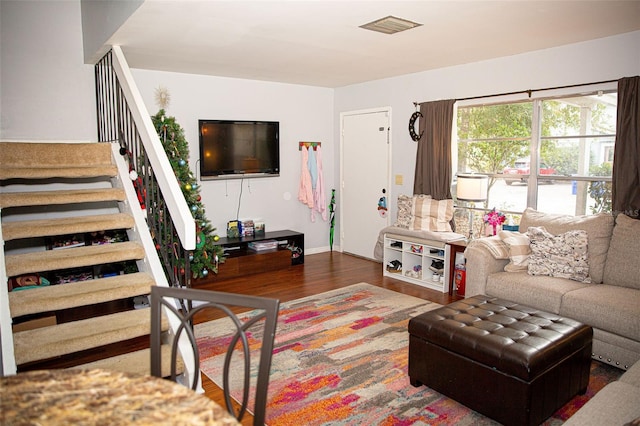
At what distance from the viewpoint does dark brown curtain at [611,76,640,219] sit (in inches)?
146

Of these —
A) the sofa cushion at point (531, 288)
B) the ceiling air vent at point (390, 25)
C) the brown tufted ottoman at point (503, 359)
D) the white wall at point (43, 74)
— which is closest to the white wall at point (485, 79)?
the ceiling air vent at point (390, 25)

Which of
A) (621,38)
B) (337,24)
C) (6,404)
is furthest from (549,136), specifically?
(6,404)

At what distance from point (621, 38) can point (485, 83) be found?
1288 mm

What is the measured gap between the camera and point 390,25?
3406mm

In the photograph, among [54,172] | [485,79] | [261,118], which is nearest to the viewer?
[54,172]

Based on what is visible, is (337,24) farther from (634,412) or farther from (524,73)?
(634,412)

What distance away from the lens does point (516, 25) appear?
11.4ft

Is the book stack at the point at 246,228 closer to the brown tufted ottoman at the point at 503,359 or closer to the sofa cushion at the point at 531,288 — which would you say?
the sofa cushion at the point at 531,288

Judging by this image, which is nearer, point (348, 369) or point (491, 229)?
point (348, 369)

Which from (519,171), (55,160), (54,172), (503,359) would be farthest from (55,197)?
(519,171)

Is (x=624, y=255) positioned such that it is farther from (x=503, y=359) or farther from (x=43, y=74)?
(x=43, y=74)

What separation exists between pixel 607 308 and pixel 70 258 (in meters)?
3.55

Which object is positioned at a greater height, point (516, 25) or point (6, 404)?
point (516, 25)

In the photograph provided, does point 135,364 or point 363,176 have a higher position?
point 363,176
